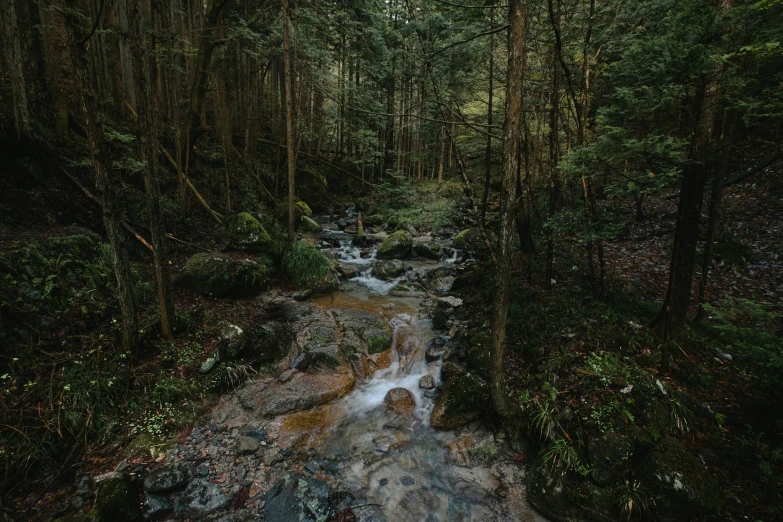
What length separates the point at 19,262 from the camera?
5.34 metres

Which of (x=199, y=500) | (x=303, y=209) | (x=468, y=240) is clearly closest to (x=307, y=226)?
(x=303, y=209)

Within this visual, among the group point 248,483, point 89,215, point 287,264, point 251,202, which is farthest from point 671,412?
point 251,202

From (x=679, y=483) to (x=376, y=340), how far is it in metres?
5.55

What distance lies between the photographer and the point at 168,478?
432cm

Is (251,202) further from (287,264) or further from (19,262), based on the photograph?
(19,262)

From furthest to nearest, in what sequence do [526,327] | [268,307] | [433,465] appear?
[268,307] → [526,327] → [433,465]

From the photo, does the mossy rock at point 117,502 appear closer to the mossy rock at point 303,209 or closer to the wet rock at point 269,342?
the wet rock at point 269,342

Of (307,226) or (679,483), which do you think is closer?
(679,483)

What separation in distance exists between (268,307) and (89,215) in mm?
4708

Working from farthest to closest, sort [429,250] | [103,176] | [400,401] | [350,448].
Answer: [429,250], [400,401], [350,448], [103,176]

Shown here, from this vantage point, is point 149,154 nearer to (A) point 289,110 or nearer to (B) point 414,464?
(A) point 289,110

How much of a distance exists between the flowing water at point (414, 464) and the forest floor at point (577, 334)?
5.50 feet

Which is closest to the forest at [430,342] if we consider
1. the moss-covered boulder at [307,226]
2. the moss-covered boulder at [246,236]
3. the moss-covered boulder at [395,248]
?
the moss-covered boulder at [246,236]

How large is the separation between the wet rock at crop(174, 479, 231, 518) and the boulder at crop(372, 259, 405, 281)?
845 centimetres
